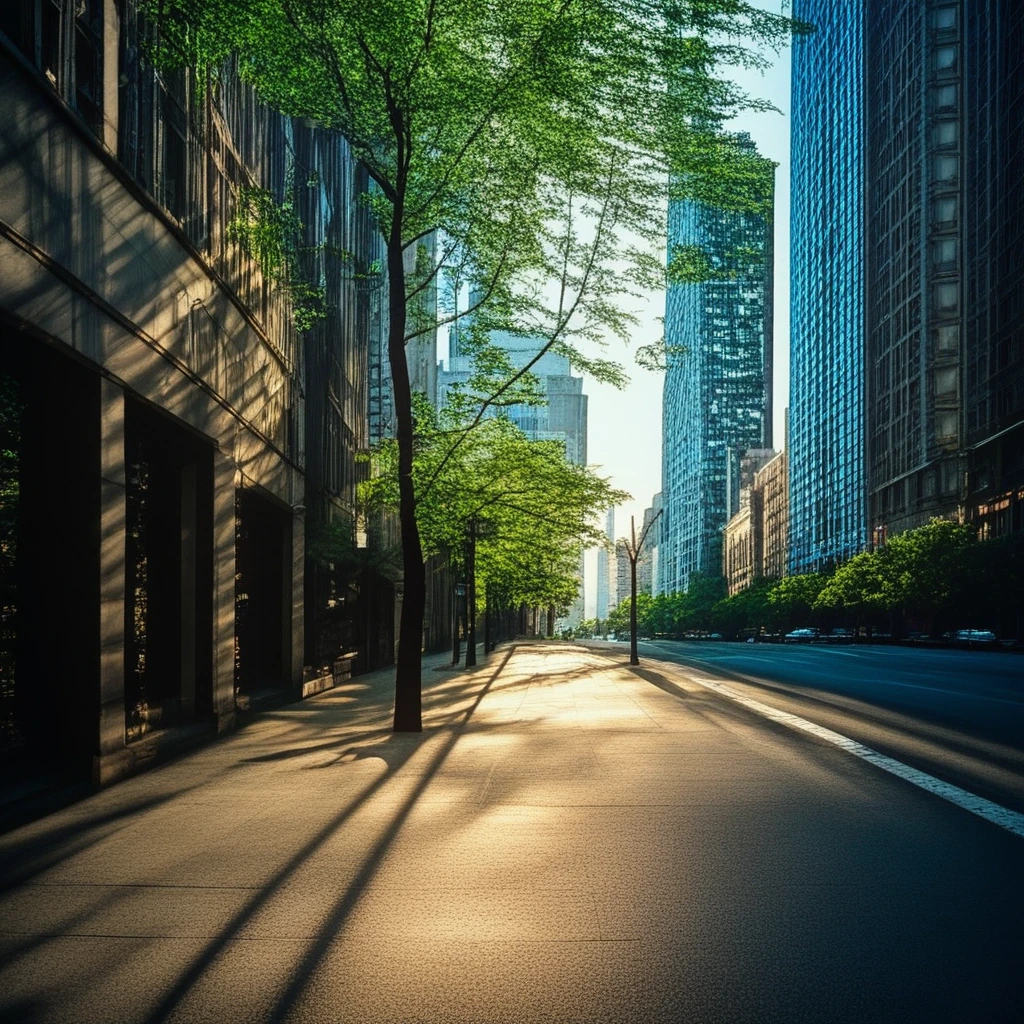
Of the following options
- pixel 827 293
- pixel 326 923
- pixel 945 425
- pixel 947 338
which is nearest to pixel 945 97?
pixel 947 338

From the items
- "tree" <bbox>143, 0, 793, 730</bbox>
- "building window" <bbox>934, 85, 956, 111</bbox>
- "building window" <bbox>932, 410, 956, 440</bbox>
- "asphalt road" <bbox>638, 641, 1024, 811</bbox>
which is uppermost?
"building window" <bbox>934, 85, 956, 111</bbox>

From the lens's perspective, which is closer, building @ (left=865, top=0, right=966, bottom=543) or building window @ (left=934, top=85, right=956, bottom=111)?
building @ (left=865, top=0, right=966, bottom=543)

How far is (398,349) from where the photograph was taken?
56.3 feet

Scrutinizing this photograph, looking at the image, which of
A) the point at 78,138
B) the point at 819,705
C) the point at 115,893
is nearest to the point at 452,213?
the point at 78,138

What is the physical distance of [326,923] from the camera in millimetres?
6250

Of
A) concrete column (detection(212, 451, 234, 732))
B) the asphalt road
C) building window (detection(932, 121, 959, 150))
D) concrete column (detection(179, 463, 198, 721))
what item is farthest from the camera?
building window (detection(932, 121, 959, 150))

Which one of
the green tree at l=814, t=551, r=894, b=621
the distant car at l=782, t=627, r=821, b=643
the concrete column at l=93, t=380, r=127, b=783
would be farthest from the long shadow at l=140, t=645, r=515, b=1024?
the distant car at l=782, t=627, r=821, b=643

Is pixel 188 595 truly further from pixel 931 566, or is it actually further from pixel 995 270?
pixel 995 270

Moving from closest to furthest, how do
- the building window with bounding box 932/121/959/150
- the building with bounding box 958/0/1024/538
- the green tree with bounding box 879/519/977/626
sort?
the green tree with bounding box 879/519/977/626 < the building with bounding box 958/0/1024/538 < the building window with bounding box 932/121/959/150

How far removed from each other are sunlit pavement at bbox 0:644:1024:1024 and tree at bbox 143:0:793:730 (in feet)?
19.3

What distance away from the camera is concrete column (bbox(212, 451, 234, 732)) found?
56.0ft

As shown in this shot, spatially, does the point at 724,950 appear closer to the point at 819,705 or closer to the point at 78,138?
the point at 78,138

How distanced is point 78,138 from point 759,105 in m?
10.6

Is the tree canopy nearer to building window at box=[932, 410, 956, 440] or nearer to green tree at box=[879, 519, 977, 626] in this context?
green tree at box=[879, 519, 977, 626]
